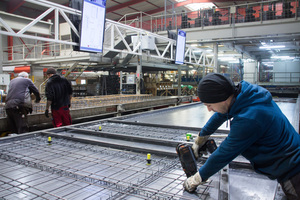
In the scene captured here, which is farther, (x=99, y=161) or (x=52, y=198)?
(x=99, y=161)

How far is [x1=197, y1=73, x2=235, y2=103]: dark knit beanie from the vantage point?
1427 millimetres

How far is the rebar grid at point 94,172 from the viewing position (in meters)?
1.69

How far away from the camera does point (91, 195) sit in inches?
65.4

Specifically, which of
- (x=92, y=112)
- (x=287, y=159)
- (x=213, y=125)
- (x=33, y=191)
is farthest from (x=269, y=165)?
(x=92, y=112)

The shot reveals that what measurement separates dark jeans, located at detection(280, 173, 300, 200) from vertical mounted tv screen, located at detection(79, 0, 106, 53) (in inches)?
205

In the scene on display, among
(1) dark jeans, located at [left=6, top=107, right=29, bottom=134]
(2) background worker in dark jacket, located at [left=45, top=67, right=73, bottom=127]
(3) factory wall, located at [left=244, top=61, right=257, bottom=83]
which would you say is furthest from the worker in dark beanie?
(3) factory wall, located at [left=244, top=61, right=257, bottom=83]

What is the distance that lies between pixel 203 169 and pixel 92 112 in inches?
209

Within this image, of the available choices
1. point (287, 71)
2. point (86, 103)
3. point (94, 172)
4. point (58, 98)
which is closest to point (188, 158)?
point (94, 172)

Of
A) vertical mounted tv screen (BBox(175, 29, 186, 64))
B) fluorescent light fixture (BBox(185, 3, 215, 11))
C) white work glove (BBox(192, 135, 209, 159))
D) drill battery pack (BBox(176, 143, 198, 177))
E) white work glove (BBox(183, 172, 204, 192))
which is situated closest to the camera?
white work glove (BBox(183, 172, 204, 192))

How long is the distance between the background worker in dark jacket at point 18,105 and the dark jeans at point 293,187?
469 cm

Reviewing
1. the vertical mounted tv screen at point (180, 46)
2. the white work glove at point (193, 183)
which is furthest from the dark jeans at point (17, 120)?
the vertical mounted tv screen at point (180, 46)

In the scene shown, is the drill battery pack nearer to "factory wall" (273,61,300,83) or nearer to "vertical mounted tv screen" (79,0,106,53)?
"vertical mounted tv screen" (79,0,106,53)

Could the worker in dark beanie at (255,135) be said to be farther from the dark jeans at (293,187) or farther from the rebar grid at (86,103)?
the rebar grid at (86,103)

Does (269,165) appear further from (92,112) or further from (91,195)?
(92,112)
